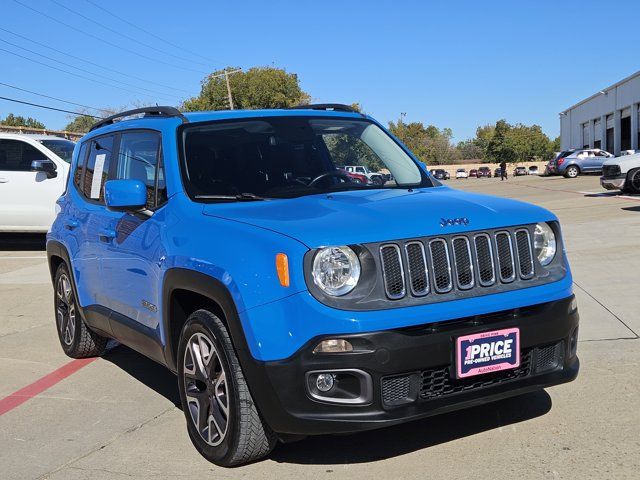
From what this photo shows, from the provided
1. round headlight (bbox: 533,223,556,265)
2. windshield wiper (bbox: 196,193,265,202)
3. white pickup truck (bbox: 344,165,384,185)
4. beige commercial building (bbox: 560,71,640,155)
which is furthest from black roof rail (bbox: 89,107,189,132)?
beige commercial building (bbox: 560,71,640,155)

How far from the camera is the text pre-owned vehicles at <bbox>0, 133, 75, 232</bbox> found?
13.4 m

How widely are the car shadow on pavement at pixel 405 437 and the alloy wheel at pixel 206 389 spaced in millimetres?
365

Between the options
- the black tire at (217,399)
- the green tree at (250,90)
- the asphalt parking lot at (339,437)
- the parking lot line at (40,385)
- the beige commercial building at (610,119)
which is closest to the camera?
the black tire at (217,399)

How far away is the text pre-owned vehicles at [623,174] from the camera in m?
19.5

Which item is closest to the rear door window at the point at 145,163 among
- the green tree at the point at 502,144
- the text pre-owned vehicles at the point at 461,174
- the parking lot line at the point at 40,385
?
the parking lot line at the point at 40,385

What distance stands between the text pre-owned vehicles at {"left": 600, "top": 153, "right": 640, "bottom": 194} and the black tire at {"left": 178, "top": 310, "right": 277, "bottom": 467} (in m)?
17.8

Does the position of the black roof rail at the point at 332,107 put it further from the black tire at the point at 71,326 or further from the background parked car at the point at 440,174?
the black tire at the point at 71,326

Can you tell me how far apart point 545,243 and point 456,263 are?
69cm

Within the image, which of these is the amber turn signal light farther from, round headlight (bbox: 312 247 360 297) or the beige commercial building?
the beige commercial building

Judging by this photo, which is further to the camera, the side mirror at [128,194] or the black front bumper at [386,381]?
the side mirror at [128,194]

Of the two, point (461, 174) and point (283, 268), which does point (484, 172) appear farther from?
point (283, 268)

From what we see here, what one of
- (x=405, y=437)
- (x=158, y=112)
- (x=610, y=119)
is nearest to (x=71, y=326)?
(x=158, y=112)

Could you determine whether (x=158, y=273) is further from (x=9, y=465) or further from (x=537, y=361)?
(x=537, y=361)

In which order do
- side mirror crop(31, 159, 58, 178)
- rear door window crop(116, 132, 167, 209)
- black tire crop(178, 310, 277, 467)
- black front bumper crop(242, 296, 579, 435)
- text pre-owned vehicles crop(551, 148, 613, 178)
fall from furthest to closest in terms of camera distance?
text pre-owned vehicles crop(551, 148, 613, 178)
side mirror crop(31, 159, 58, 178)
rear door window crop(116, 132, 167, 209)
black tire crop(178, 310, 277, 467)
black front bumper crop(242, 296, 579, 435)
